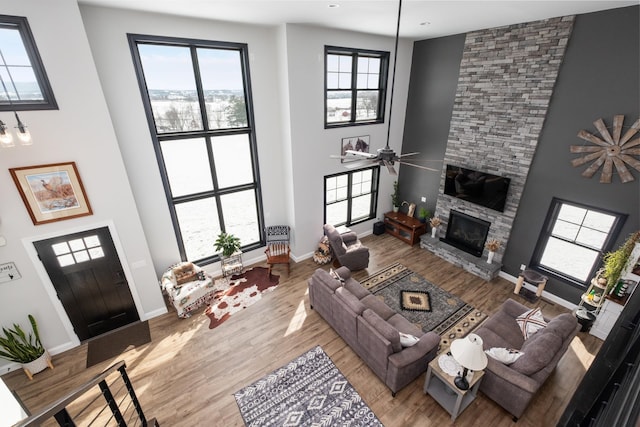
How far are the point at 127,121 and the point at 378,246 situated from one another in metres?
5.93

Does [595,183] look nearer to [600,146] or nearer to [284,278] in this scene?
[600,146]

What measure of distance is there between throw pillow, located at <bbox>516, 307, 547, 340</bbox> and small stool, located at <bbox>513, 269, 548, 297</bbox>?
1494mm

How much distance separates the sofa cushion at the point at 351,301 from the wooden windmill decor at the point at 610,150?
168 inches

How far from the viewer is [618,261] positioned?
14.1 ft

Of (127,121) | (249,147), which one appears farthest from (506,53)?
(127,121)

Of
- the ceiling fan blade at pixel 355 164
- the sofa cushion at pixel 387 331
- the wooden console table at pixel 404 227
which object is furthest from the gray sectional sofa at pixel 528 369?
the ceiling fan blade at pixel 355 164

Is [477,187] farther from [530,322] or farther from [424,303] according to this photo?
[530,322]

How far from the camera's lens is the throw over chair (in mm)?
6359

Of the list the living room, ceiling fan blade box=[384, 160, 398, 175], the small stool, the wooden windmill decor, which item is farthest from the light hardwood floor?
ceiling fan blade box=[384, 160, 398, 175]

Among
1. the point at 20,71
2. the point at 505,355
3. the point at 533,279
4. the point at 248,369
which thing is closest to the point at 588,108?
the point at 533,279

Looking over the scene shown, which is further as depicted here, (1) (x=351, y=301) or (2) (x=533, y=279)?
(2) (x=533, y=279)

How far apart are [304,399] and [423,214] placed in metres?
5.15

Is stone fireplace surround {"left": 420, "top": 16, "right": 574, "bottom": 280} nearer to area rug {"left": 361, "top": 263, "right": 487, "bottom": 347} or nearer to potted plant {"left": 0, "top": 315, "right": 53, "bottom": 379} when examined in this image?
area rug {"left": 361, "top": 263, "right": 487, "bottom": 347}

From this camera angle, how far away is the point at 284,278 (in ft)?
20.8
